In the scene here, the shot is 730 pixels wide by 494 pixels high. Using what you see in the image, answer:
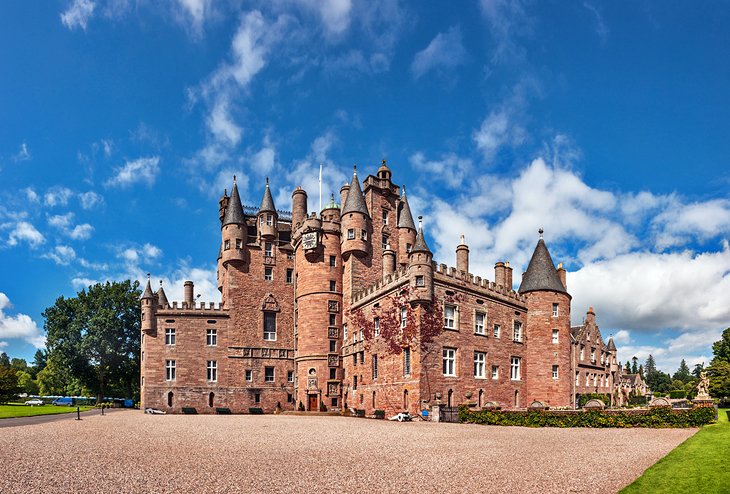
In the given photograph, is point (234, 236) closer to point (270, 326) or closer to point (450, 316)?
point (270, 326)

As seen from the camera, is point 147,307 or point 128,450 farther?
point 147,307

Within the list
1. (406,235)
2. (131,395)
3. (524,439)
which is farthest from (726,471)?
(131,395)

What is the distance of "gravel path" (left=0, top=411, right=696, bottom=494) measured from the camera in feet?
44.7

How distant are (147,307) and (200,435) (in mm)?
32266

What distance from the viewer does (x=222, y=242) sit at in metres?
58.5

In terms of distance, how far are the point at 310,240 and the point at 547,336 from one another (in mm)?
24316

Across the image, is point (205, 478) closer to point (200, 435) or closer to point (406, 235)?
point (200, 435)

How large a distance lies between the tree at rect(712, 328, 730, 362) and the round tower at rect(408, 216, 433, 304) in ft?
171

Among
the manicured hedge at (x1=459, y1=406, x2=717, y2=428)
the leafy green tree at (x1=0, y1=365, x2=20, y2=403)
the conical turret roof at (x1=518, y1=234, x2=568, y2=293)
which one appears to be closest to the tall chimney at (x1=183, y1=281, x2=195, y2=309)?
the leafy green tree at (x1=0, y1=365, x2=20, y2=403)

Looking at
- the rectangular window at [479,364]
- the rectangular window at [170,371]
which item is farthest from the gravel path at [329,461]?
the rectangular window at [170,371]

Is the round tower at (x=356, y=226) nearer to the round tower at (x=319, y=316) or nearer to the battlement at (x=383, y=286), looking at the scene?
the round tower at (x=319, y=316)

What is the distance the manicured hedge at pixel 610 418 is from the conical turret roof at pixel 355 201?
25188mm

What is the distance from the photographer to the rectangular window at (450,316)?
4234 centimetres

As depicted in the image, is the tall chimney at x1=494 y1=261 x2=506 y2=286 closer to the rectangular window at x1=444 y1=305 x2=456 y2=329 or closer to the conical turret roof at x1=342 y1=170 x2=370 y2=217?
the rectangular window at x1=444 y1=305 x2=456 y2=329
